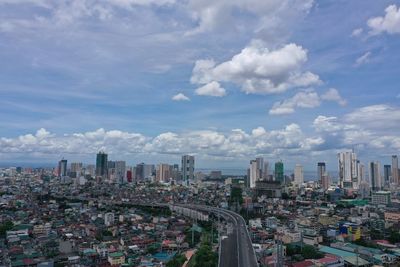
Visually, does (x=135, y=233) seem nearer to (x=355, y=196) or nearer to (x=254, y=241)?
(x=254, y=241)

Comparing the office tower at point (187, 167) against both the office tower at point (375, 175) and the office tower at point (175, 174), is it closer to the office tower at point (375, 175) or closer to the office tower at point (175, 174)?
the office tower at point (175, 174)

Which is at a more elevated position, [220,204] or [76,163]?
[76,163]

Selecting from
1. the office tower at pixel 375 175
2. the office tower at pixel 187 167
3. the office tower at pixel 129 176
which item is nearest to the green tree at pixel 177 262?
the office tower at pixel 375 175

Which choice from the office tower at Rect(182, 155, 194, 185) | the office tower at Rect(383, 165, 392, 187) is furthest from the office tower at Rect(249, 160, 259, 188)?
the office tower at Rect(383, 165, 392, 187)

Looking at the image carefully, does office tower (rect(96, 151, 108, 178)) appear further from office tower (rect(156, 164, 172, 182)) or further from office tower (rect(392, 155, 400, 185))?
office tower (rect(392, 155, 400, 185))

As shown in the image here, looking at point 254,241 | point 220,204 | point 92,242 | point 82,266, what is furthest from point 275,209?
point 82,266
